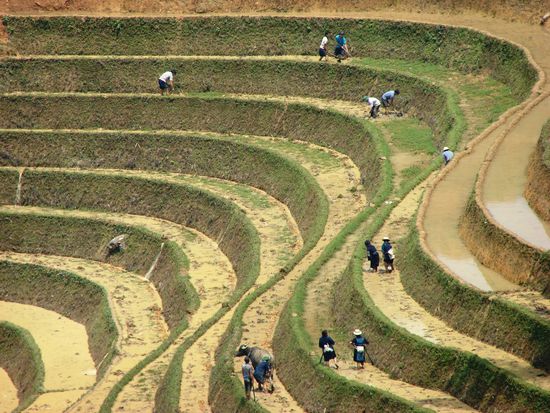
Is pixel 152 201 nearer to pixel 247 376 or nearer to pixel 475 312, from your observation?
pixel 247 376

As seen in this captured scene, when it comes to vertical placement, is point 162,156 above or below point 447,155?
below

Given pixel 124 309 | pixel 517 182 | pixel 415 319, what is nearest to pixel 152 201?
pixel 124 309

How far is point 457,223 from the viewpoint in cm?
4088

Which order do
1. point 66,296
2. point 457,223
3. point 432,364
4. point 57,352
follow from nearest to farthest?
point 432,364 < point 457,223 < point 57,352 < point 66,296

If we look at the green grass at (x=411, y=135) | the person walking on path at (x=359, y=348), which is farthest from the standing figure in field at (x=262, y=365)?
the green grass at (x=411, y=135)

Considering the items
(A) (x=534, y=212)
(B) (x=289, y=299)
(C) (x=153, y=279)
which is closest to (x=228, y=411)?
(B) (x=289, y=299)

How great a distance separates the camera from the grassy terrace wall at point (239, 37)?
58.9 m

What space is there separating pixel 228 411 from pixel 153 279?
680 inches

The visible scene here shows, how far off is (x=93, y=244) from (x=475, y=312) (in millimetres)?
24183

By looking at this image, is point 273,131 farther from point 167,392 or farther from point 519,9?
point 167,392

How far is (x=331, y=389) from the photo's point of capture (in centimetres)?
3328

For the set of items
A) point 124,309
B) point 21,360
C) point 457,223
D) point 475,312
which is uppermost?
point 475,312

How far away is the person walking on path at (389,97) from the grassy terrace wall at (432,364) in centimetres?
1790

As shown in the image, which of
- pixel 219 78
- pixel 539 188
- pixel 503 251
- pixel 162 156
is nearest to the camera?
pixel 503 251
